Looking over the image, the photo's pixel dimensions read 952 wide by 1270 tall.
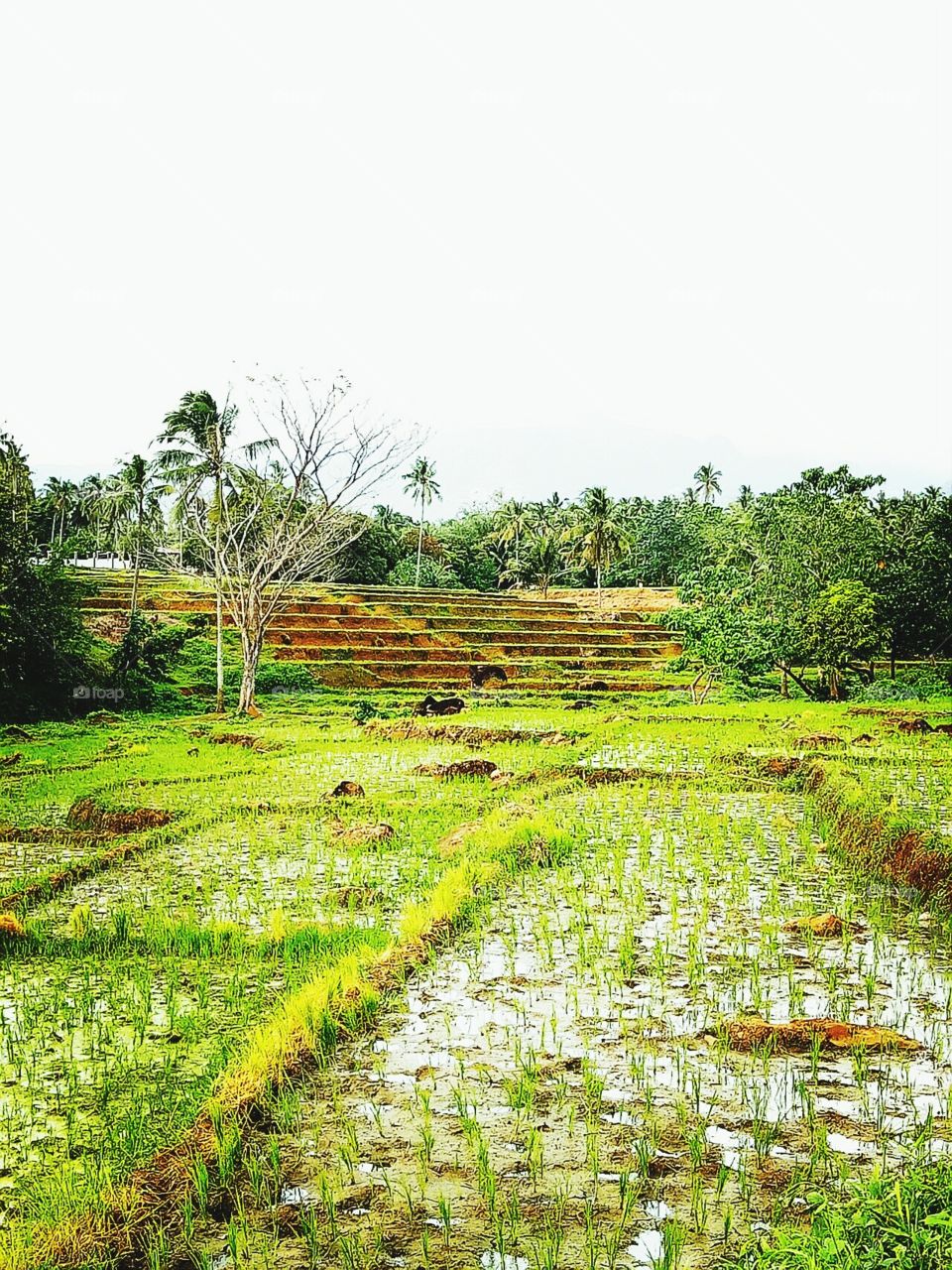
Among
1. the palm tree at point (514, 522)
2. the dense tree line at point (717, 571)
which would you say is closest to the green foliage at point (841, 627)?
the dense tree line at point (717, 571)

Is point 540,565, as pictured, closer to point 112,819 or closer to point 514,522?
point 514,522

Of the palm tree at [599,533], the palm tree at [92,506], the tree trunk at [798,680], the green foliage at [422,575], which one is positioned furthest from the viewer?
the palm tree at [92,506]

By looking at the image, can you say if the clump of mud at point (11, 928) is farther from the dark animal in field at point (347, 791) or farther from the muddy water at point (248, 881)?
the dark animal in field at point (347, 791)

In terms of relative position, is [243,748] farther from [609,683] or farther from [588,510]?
[588,510]

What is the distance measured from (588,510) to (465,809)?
3987cm

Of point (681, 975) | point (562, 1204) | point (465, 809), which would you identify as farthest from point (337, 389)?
point (562, 1204)

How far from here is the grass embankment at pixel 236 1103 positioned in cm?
263

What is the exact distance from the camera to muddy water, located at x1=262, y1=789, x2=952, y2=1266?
2.77m

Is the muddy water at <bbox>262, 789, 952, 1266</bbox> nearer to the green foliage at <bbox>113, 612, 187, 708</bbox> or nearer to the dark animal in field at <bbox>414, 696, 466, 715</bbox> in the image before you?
the dark animal in field at <bbox>414, 696, 466, 715</bbox>

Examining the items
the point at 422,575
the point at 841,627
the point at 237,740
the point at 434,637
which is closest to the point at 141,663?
the point at 237,740

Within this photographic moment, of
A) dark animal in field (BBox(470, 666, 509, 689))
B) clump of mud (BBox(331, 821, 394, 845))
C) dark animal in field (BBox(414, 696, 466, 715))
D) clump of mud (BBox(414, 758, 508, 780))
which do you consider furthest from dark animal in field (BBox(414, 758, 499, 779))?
dark animal in field (BBox(470, 666, 509, 689))

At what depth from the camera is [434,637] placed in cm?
3022

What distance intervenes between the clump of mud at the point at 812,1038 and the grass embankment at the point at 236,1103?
1.47m

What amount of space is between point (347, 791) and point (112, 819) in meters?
2.18
